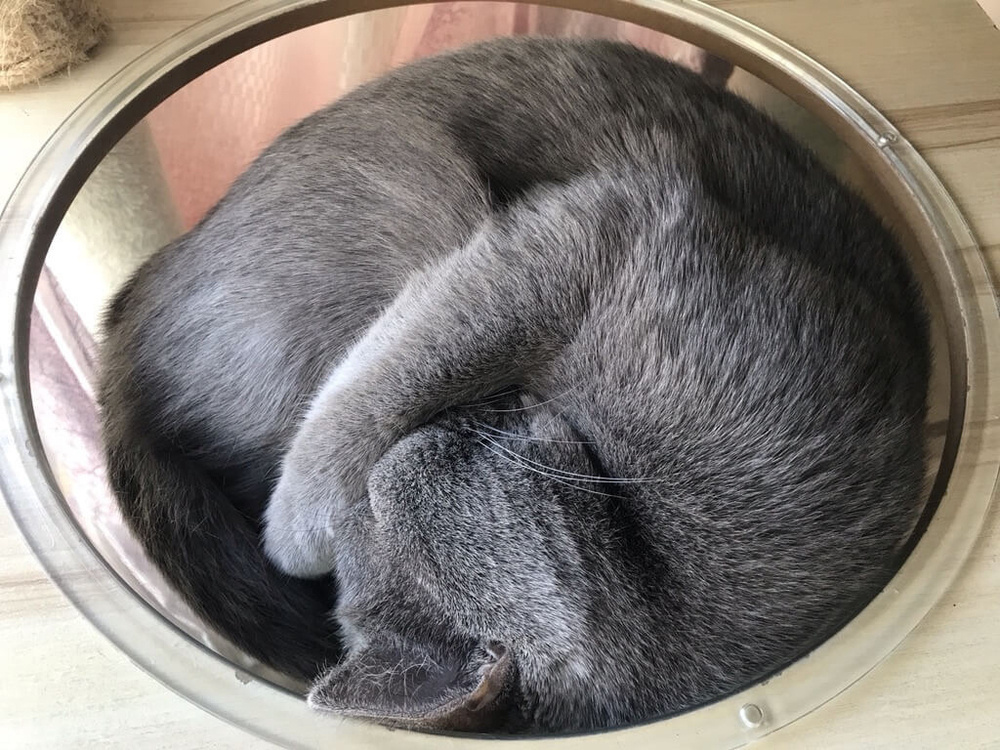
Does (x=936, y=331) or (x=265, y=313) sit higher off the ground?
(x=936, y=331)

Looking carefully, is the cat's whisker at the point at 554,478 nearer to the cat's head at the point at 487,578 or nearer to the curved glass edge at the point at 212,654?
the cat's head at the point at 487,578

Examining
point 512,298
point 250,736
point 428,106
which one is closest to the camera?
Answer: point 250,736

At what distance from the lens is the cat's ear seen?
2.01 ft

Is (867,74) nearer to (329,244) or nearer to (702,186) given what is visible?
(702,186)

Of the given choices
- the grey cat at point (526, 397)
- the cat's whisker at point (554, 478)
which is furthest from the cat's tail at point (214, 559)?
the cat's whisker at point (554, 478)

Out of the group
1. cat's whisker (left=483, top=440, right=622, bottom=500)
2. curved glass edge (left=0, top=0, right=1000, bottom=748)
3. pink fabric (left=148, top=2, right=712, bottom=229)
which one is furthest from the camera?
pink fabric (left=148, top=2, right=712, bottom=229)

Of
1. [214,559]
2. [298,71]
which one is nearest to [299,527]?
[214,559]

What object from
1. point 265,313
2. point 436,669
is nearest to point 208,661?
point 436,669

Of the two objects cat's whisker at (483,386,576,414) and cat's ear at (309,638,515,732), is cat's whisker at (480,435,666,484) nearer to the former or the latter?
cat's whisker at (483,386,576,414)

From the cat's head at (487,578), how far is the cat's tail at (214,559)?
0.29 feet

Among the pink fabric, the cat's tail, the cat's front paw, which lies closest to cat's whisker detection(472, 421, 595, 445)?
the cat's front paw

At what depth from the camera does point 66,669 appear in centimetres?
58

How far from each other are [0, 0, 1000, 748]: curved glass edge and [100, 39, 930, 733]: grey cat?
3 cm

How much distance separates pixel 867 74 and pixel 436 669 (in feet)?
2.33
